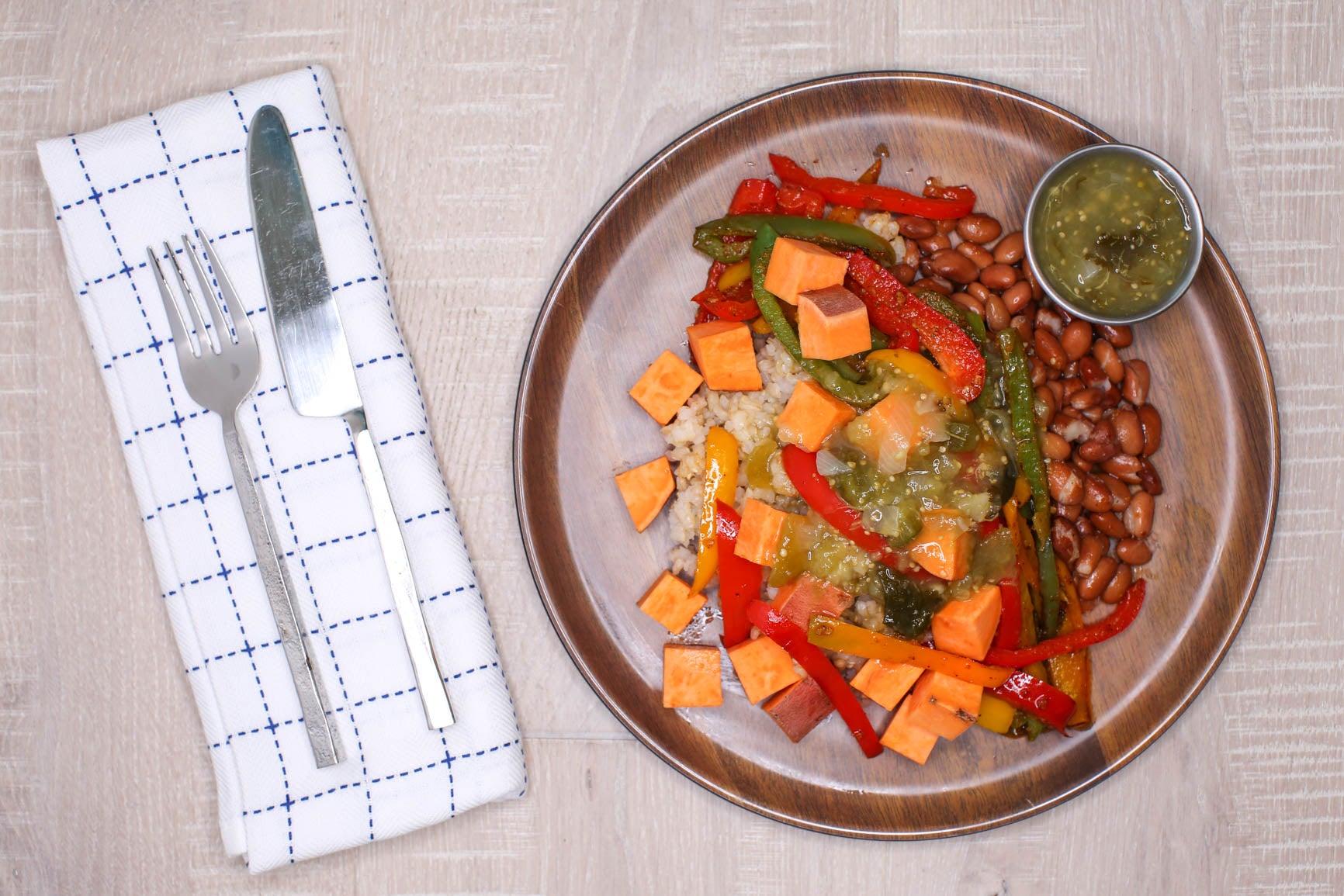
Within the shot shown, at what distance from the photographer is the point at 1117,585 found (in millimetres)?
2449

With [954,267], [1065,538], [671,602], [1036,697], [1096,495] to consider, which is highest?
[954,267]

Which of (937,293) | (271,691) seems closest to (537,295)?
(937,293)

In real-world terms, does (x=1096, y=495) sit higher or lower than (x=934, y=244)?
lower

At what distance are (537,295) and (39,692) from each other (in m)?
2.10

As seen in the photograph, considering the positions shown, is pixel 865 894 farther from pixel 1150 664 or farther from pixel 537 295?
pixel 537 295

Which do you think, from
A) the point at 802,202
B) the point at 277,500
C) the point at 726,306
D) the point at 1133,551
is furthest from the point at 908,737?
the point at 277,500

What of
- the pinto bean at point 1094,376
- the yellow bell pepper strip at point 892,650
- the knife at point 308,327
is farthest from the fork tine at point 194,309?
the pinto bean at point 1094,376

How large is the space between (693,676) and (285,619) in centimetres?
126

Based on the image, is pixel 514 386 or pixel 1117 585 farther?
pixel 514 386

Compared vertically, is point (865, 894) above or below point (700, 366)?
below

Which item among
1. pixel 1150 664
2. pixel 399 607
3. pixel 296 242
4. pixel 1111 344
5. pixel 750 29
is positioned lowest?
pixel 1150 664

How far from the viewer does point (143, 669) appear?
2633 mm

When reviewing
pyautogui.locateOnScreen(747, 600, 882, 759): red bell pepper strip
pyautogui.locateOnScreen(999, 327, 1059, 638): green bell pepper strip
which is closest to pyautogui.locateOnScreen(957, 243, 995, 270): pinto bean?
pyautogui.locateOnScreen(999, 327, 1059, 638): green bell pepper strip

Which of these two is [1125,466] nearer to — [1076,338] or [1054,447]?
[1054,447]
